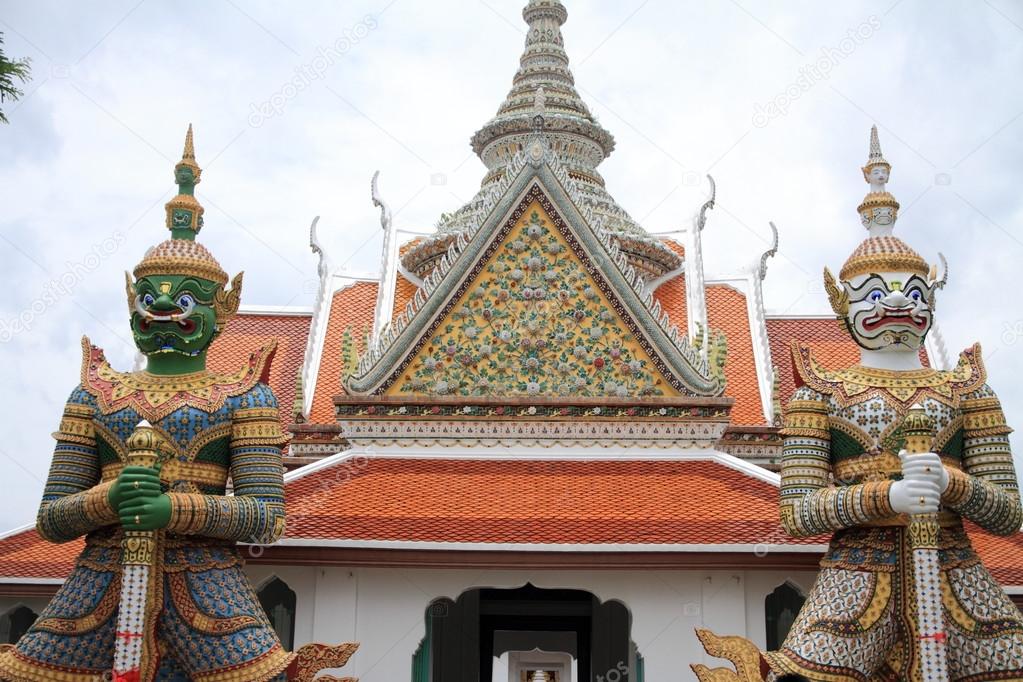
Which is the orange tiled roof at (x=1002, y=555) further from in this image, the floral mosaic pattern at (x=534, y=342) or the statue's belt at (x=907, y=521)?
the floral mosaic pattern at (x=534, y=342)

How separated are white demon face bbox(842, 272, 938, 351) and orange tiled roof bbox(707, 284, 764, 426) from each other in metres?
3.91

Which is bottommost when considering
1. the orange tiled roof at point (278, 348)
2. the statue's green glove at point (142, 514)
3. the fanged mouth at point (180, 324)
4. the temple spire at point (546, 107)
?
the statue's green glove at point (142, 514)

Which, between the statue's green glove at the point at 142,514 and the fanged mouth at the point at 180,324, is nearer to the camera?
the statue's green glove at the point at 142,514

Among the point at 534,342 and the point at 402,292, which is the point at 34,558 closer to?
the point at 534,342

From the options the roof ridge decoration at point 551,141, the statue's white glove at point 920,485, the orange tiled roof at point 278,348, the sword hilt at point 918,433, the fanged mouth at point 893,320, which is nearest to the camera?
the statue's white glove at point 920,485

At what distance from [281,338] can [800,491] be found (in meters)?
7.83

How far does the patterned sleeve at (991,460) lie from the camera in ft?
21.7

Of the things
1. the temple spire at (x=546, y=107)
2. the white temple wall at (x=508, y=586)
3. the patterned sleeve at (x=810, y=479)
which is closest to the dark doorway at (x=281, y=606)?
the white temple wall at (x=508, y=586)

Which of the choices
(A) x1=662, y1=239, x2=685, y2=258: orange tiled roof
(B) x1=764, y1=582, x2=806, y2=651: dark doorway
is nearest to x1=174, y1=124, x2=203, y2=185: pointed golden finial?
(B) x1=764, y1=582, x2=806, y2=651: dark doorway

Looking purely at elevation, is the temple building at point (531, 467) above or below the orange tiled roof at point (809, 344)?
below

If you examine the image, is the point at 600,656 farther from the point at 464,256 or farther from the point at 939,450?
the point at 939,450

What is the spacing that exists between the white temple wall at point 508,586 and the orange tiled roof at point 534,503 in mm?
433

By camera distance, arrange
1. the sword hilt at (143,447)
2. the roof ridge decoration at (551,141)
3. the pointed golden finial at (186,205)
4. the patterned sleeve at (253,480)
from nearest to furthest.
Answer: the sword hilt at (143,447), the patterned sleeve at (253,480), the pointed golden finial at (186,205), the roof ridge decoration at (551,141)

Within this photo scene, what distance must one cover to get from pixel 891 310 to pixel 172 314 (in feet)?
13.6
